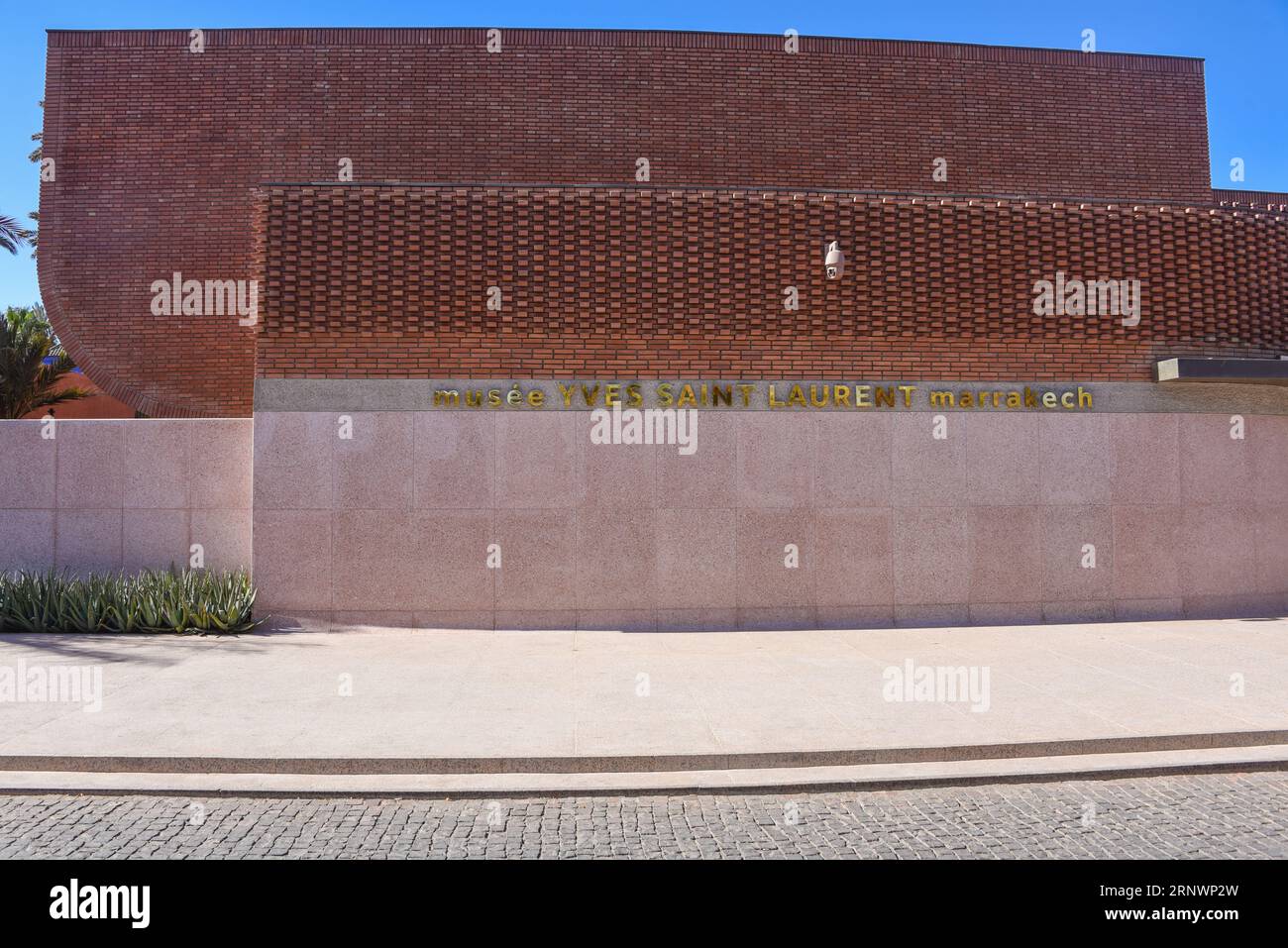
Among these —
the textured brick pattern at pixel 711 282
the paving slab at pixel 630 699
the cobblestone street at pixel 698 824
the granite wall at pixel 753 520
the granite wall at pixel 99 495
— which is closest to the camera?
the cobblestone street at pixel 698 824

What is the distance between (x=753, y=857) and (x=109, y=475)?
10230 millimetres

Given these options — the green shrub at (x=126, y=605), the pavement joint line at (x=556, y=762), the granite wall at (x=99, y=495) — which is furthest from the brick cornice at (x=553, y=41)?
the pavement joint line at (x=556, y=762)

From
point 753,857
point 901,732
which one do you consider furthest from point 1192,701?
point 753,857

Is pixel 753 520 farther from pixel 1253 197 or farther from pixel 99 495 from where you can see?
pixel 1253 197

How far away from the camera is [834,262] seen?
10766 millimetres

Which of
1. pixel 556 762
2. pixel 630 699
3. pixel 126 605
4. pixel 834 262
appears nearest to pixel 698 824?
pixel 556 762

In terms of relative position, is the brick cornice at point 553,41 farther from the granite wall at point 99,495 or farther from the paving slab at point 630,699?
the paving slab at point 630,699

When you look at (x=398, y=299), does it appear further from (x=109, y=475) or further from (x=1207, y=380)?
(x=1207, y=380)

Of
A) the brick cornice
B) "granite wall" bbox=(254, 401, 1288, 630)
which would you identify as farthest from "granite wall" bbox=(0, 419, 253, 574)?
the brick cornice

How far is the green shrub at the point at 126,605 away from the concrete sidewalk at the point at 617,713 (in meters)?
0.36

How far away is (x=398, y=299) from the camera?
1062cm

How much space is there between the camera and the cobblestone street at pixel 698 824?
14.4 ft

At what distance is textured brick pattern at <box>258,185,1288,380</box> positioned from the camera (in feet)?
34.8

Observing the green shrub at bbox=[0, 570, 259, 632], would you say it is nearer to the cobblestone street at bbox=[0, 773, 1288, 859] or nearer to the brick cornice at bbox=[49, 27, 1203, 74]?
the cobblestone street at bbox=[0, 773, 1288, 859]
